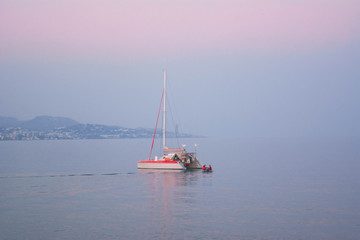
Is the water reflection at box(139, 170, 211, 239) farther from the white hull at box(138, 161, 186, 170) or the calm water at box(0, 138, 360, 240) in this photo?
the white hull at box(138, 161, 186, 170)

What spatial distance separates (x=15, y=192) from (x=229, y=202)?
26.8 m

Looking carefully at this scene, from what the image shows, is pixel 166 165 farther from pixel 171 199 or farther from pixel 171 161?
pixel 171 199

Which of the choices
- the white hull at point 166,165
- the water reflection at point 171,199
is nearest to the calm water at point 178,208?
the water reflection at point 171,199

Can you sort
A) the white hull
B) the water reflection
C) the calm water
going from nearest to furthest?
the calm water → the water reflection → the white hull

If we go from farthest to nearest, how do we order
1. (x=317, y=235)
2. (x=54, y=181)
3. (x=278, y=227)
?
(x=54, y=181) → (x=278, y=227) → (x=317, y=235)

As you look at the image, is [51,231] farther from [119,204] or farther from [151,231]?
[119,204]

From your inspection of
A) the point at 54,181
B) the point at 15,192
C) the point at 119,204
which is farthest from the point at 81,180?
the point at 119,204

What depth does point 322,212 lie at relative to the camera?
41.8 m

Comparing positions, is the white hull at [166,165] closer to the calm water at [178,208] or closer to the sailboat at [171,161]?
the sailboat at [171,161]

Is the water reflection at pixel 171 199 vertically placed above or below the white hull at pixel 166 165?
below

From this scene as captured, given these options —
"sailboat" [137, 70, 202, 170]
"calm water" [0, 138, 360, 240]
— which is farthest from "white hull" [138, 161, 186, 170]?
"calm water" [0, 138, 360, 240]

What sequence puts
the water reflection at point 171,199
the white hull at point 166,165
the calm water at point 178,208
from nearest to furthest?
the calm water at point 178,208, the water reflection at point 171,199, the white hull at point 166,165

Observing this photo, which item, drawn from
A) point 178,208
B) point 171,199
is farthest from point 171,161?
point 178,208

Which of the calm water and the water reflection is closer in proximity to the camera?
the calm water
